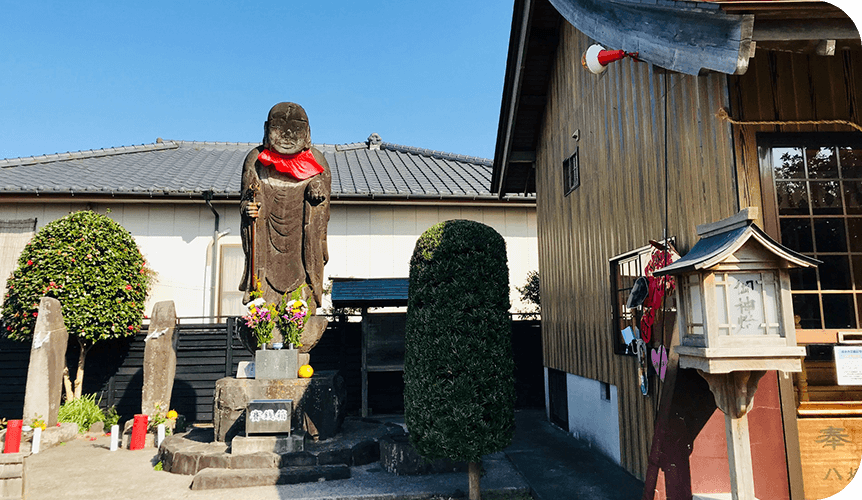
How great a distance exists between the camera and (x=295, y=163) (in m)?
9.26

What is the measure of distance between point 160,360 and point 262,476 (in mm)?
5239

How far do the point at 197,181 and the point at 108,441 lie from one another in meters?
8.03

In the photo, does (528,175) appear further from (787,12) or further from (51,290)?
(51,290)

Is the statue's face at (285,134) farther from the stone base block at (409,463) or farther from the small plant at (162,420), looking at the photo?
the small plant at (162,420)

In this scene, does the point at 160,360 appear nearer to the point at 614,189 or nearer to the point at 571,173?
the point at 571,173

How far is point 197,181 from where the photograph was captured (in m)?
15.6

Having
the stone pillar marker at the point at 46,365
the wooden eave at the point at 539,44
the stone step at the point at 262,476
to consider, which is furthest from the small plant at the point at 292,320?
the wooden eave at the point at 539,44

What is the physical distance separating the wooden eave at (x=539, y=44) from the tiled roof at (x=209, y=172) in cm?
308

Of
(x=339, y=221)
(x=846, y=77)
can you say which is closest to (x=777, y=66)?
(x=846, y=77)

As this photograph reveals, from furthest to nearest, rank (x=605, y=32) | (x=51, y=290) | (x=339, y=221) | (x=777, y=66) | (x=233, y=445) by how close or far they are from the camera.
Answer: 1. (x=339, y=221)
2. (x=51, y=290)
3. (x=233, y=445)
4. (x=605, y=32)
5. (x=777, y=66)

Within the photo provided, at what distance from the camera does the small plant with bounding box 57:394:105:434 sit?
34.6 feet

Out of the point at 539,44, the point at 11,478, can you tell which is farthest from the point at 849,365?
the point at 11,478

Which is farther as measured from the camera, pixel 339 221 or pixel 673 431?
pixel 339 221

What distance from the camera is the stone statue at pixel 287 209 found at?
908cm
